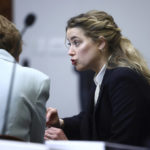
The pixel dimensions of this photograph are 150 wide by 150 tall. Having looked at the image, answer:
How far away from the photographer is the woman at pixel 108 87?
139cm

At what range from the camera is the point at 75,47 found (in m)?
1.62

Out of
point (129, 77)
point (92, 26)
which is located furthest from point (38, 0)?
point (129, 77)

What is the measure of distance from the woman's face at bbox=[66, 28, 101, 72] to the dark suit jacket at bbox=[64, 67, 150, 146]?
0.36 feet

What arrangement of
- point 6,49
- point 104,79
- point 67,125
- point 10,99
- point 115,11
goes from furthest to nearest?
point 115,11
point 67,125
point 104,79
point 6,49
point 10,99

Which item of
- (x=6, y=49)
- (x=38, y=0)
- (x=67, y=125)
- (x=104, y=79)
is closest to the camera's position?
(x=6, y=49)

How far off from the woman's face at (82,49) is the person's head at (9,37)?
0.85ft

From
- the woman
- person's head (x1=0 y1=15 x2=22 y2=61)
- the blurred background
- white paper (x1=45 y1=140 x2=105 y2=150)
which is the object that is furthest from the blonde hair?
the blurred background

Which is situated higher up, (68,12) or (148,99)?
(68,12)

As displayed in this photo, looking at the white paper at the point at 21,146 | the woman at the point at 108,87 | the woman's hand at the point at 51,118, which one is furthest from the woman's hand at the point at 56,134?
the white paper at the point at 21,146

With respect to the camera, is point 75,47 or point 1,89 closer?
point 1,89

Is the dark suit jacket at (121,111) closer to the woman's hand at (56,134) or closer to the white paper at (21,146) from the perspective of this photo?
the woman's hand at (56,134)

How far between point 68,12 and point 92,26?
197 centimetres

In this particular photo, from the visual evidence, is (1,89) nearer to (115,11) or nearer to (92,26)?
(92,26)

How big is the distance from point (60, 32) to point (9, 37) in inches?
83.6
